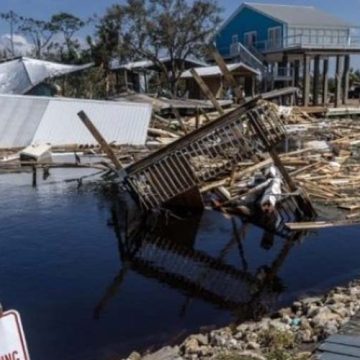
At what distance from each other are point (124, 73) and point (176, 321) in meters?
45.7

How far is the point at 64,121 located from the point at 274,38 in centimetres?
2860

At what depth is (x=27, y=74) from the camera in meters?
40.2

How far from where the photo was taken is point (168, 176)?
15.3 meters

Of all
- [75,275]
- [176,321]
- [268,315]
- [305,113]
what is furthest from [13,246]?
[305,113]

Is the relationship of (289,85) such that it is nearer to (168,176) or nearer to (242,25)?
(242,25)

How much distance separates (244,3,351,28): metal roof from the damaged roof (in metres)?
21.0

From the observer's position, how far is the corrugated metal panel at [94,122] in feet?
95.6

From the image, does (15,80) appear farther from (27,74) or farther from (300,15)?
(300,15)

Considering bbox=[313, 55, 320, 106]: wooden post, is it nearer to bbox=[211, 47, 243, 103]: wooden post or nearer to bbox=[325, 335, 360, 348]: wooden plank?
bbox=[211, 47, 243, 103]: wooden post

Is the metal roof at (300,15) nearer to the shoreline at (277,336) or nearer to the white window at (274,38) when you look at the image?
the white window at (274,38)

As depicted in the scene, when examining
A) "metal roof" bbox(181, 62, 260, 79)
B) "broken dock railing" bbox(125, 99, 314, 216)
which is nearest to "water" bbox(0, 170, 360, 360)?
"broken dock railing" bbox(125, 99, 314, 216)

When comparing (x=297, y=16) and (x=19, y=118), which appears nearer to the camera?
(x=19, y=118)

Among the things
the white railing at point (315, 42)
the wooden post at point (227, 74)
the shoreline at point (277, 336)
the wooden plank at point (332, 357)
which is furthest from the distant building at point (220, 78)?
the wooden plank at point (332, 357)

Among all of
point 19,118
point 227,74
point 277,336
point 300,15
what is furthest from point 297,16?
point 277,336
